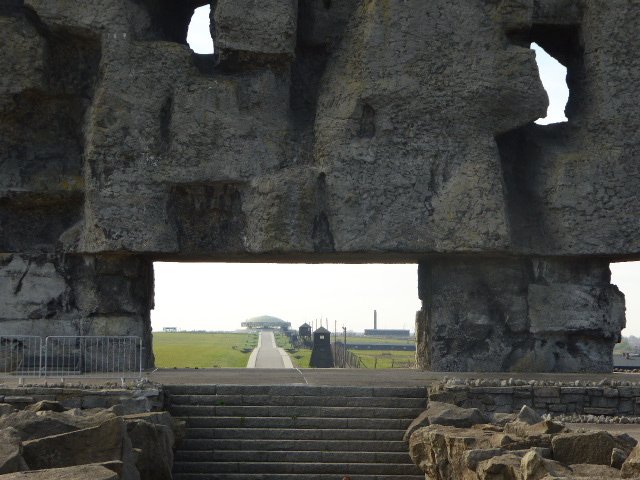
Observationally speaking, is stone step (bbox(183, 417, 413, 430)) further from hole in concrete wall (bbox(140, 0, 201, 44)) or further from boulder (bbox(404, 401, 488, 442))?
hole in concrete wall (bbox(140, 0, 201, 44))

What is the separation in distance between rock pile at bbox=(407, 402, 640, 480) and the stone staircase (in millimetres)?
939

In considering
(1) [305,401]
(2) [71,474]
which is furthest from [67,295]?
(2) [71,474]

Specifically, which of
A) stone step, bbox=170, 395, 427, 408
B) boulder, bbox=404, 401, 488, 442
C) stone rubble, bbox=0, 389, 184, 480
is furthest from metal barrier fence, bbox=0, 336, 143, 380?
boulder, bbox=404, 401, 488, 442

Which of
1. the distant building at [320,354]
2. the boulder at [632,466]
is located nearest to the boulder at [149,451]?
the boulder at [632,466]

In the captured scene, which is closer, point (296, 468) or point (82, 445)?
point (82, 445)

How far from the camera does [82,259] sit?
57.8ft

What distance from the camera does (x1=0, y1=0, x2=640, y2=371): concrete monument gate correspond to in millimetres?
16891

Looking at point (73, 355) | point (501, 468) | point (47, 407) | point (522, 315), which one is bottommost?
point (501, 468)

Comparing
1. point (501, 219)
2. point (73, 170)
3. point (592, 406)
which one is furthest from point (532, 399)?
point (73, 170)

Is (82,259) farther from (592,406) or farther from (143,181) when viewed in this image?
(592,406)

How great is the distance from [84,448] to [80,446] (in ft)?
0.14

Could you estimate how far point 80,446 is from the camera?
29.2ft

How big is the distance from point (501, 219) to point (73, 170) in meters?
7.99

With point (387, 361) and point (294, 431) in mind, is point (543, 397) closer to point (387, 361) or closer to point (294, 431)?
point (294, 431)
